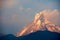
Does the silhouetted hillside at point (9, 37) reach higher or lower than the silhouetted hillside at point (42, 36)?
higher

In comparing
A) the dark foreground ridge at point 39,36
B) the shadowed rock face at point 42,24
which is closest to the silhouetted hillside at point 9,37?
the dark foreground ridge at point 39,36

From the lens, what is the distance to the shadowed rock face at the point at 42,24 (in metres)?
1.84

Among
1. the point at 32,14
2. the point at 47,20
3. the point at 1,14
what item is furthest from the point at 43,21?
the point at 1,14

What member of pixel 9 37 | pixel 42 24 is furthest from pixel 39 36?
pixel 9 37

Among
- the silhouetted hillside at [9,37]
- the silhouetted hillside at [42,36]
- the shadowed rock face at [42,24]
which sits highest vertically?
the shadowed rock face at [42,24]

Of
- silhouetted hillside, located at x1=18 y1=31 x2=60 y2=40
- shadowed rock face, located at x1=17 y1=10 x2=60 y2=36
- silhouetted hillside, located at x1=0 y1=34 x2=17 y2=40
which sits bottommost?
silhouetted hillside, located at x1=18 y1=31 x2=60 y2=40

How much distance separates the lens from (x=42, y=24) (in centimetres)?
186

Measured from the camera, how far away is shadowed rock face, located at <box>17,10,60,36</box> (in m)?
1.84

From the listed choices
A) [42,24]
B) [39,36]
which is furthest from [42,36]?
[42,24]

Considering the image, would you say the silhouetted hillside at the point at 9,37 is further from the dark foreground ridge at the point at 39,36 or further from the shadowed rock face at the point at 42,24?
the shadowed rock face at the point at 42,24

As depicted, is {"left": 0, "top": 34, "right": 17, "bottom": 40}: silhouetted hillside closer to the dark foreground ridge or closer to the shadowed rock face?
the dark foreground ridge

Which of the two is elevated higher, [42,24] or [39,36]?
[42,24]

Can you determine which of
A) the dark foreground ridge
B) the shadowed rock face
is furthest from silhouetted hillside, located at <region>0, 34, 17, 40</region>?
the shadowed rock face

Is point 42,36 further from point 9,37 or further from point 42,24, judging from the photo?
point 9,37
